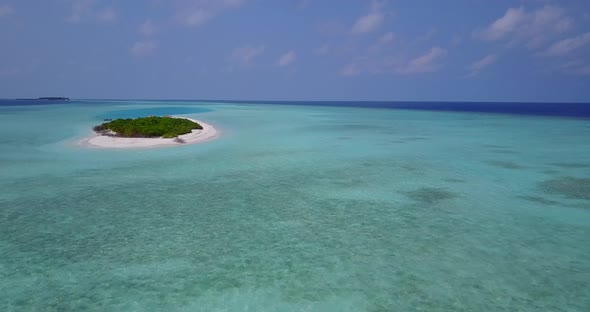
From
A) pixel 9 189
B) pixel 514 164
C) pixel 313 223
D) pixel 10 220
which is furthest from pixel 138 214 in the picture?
pixel 514 164

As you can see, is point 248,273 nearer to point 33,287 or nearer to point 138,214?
point 33,287

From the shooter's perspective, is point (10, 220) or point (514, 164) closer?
point (10, 220)

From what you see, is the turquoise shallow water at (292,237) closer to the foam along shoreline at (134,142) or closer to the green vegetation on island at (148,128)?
the foam along shoreline at (134,142)

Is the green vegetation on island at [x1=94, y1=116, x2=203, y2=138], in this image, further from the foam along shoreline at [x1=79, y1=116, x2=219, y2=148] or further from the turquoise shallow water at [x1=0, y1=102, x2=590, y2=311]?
the turquoise shallow water at [x1=0, y1=102, x2=590, y2=311]

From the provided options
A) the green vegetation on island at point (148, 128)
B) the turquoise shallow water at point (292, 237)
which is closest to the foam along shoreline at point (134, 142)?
the green vegetation on island at point (148, 128)

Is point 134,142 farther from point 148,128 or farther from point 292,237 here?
point 292,237

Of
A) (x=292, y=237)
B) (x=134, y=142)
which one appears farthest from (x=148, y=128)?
(x=292, y=237)
